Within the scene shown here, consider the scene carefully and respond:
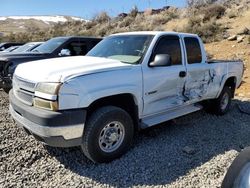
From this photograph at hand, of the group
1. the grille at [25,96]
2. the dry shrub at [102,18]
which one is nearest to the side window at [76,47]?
the grille at [25,96]

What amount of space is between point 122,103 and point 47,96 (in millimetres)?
1256

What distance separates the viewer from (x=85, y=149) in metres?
4.21

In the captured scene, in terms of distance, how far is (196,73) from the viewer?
19.8ft

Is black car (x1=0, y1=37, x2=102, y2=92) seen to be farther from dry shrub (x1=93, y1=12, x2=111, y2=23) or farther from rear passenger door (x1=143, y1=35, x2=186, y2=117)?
dry shrub (x1=93, y1=12, x2=111, y2=23)

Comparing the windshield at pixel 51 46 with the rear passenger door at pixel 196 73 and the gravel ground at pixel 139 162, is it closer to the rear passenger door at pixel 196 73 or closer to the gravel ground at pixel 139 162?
the gravel ground at pixel 139 162

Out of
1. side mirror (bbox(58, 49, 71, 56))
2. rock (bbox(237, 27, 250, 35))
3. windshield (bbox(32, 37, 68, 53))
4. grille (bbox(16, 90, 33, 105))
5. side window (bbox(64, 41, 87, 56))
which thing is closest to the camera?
grille (bbox(16, 90, 33, 105))

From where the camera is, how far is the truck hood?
4078mm

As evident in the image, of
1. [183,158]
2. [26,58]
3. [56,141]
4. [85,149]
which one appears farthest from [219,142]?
[26,58]

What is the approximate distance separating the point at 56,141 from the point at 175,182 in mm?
1621

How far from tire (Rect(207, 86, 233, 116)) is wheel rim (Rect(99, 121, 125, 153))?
3274mm

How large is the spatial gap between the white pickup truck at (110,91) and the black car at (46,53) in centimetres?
286

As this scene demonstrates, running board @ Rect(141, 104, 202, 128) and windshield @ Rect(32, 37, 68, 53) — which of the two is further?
windshield @ Rect(32, 37, 68, 53)


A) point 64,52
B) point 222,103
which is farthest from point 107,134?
point 64,52

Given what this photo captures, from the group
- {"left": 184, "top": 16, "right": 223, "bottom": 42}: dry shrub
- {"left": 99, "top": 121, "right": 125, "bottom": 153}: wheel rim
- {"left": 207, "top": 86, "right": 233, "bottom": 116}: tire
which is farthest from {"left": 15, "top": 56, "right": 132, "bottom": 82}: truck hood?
{"left": 184, "top": 16, "right": 223, "bottom": 42}: dry shrub
